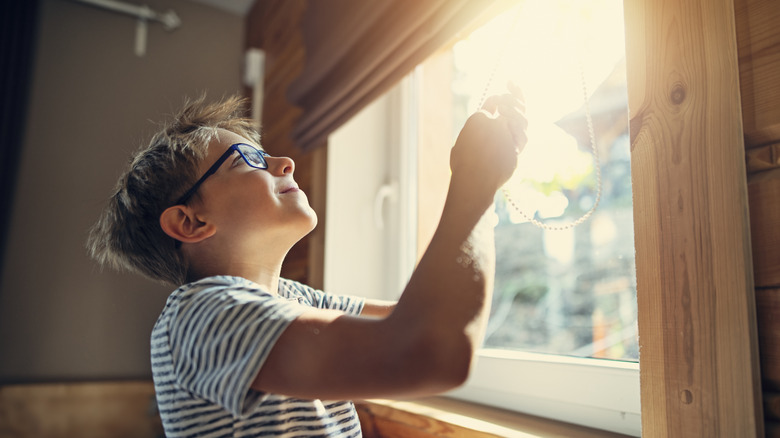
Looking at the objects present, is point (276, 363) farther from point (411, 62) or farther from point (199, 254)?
point (411, 62)

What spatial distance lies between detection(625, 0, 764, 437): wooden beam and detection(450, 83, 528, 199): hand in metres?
0.16

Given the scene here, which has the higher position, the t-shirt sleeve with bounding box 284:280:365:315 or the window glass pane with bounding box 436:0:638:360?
the window glass pane with bounding box 436:0:638:360

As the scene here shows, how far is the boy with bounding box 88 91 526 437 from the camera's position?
549mm

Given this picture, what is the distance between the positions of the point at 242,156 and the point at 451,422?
0.61 meters

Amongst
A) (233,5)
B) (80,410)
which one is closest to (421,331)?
(80,410)

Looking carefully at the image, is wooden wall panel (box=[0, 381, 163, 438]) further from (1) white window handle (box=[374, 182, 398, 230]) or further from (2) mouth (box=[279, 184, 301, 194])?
(2) mouth (box=[279, 184, 301, 194])

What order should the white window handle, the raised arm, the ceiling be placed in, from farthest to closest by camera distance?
the ceiling < the white window handle < the raised arm

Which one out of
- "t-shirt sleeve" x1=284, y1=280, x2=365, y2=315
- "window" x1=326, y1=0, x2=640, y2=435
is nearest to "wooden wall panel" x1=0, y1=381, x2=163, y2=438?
"window" x1=326, y1=0, x2=640, y2=435

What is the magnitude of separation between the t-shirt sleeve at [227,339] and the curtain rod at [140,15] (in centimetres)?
194

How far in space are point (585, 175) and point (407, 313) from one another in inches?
53.9

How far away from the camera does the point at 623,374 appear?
97 cm

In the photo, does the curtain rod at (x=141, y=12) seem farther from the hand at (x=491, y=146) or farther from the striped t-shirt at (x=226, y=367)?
the hand at (x=491, y=146)

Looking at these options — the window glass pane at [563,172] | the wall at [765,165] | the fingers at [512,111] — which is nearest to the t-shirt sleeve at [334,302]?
the window glass pane at [563,172]

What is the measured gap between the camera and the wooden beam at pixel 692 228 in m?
0.57
